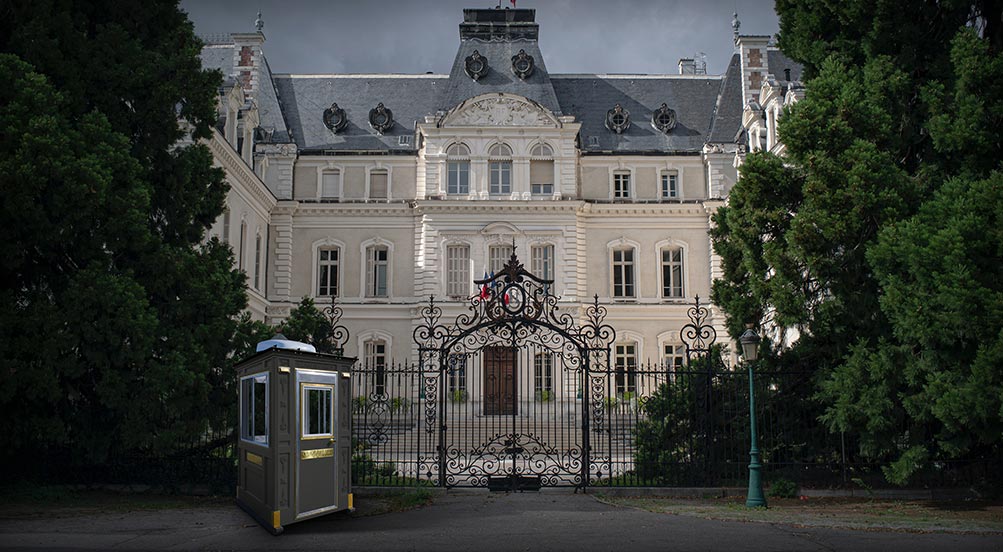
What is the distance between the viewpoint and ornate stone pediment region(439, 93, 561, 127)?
109 ft

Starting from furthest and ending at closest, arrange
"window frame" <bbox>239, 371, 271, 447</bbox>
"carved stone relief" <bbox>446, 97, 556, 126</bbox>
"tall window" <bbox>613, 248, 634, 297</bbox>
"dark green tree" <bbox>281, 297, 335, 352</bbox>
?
1. "tall window" <bbox>613, 248, 634, 297</bbox>
2. "carved stone relief" <bbox>446, 97, 556, 126</bbox>
3. "dark green tree" <bbox>281, 297, 335, 352</bbox>
4. "window frame" <bbox>239, 371, 271, 447</bbox>

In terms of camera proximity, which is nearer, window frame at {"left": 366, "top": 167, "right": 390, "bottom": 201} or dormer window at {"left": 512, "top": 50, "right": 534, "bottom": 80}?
window frame at {"left": 366, "top": 167, "right": 390, "bottom": 201}

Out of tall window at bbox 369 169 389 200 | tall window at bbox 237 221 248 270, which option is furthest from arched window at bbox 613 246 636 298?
tall window at bbox 237 221 248 270

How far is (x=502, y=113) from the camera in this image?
33.4 m

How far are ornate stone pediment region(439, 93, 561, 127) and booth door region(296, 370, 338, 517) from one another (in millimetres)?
23122

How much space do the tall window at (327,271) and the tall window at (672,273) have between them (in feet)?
42.0

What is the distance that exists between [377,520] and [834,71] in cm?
1010

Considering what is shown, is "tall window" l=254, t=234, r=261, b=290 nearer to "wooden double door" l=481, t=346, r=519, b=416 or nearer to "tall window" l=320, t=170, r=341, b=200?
"tall window" l=320, t=170, r=341, b=200

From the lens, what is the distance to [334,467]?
11398 millimetres

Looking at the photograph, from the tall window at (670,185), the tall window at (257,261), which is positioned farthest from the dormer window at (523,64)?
the tall window at (257,261)

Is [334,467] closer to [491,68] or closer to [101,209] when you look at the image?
[101,209]

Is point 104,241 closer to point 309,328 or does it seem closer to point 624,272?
point 309,328

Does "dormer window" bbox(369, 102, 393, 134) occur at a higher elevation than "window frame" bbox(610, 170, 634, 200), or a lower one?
higher

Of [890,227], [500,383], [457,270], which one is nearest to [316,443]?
[500,383]
